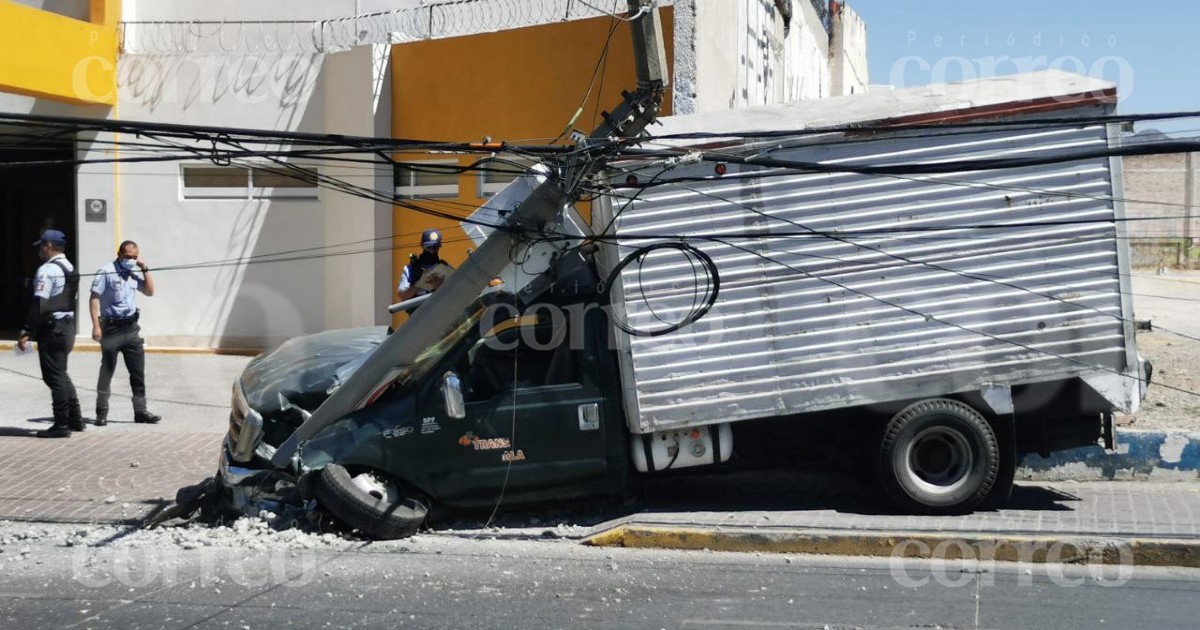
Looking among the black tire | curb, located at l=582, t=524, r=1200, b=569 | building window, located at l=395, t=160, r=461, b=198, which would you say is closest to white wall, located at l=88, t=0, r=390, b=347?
building window, located at l=395, t=160, r=461, b=198

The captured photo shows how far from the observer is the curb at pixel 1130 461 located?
9.04 metres

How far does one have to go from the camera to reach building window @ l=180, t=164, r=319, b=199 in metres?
15.8

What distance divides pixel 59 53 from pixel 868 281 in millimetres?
11682

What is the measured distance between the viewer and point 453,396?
7.52m

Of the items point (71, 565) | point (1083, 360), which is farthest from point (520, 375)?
point (1083, 360)

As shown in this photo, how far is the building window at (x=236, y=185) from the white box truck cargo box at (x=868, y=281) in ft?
29.4

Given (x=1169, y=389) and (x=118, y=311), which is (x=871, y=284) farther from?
(x=118, y=311)

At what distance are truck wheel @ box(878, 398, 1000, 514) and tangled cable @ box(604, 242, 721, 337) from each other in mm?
1553

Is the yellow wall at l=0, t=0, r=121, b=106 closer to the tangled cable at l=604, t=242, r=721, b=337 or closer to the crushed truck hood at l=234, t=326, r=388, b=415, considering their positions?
the crushed truck hood at l=234, t=326, r=388, b=415

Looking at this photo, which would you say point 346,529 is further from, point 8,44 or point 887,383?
point 8,44

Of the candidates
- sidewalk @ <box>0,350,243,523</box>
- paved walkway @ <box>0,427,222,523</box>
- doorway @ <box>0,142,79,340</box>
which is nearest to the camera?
paved walkway @ <box>0,427,222,523</box>

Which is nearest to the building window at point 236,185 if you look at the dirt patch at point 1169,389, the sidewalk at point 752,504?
the sidewalk at point 752,504

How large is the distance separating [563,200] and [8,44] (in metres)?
9.60

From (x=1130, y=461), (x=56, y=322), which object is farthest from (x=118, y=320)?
(x=1130, y=461)
